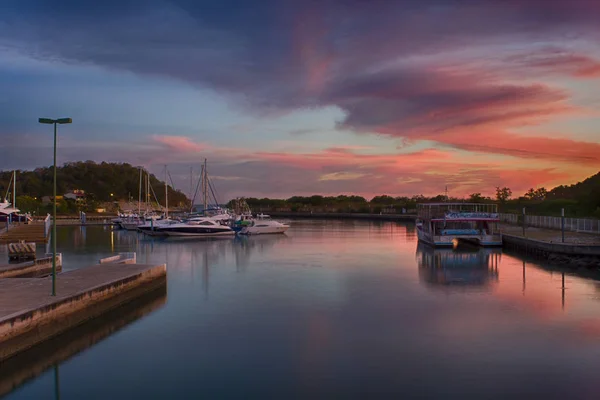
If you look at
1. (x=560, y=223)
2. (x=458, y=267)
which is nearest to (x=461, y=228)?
(x=560, y=223)

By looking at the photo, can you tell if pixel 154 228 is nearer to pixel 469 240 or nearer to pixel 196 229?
pixel 196 229

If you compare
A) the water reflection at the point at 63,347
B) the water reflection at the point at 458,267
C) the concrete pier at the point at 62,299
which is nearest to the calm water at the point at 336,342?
the water reflection at the point at 63,347

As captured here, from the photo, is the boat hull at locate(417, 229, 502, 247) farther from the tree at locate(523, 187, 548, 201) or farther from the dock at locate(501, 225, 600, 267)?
the tree at locate(523, 187, 548, 201)

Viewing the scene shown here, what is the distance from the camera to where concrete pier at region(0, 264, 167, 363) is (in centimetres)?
1503

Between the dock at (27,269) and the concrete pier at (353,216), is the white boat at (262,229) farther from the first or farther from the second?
the concrete pier at (353,216)

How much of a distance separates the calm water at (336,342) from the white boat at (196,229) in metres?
34.0

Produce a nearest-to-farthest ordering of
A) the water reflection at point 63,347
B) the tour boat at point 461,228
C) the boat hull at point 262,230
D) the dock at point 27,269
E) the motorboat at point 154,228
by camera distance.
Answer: the water reflection at point 63,347 < the dock at point 27,269 < the tour boat at point 461,228 < the motorboat at point 154,228 < the boat hull at point 262,230

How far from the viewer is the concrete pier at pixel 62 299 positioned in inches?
592

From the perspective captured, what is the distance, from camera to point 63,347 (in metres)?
16.6

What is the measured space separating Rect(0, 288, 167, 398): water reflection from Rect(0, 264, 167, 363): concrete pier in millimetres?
210

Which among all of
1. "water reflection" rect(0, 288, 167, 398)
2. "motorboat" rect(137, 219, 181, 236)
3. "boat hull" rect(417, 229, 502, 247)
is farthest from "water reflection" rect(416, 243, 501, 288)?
"motorboat" rect(137, 219, 181, 236)

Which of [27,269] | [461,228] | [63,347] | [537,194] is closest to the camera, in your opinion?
[63,347]

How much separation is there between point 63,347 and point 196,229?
164ft

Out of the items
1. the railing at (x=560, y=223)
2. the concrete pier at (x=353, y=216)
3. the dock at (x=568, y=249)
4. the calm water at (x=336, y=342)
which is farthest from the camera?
the concrete pier at (x=353, y=216)
